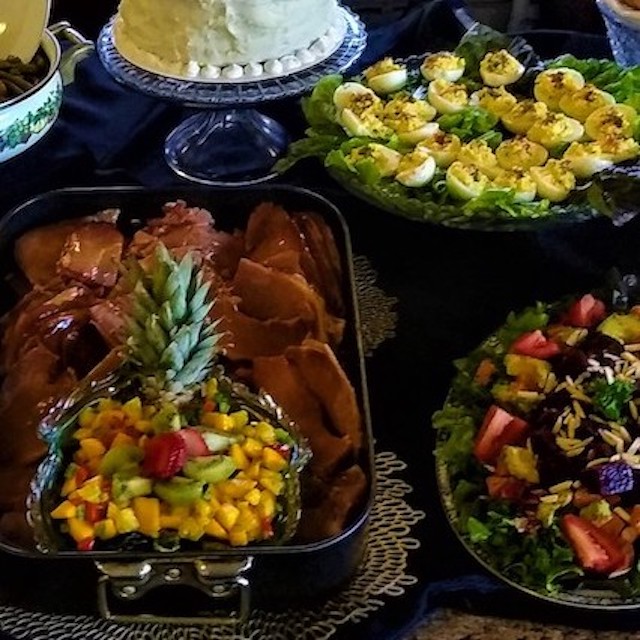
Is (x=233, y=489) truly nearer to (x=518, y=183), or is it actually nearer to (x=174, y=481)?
(x=174, y=481)

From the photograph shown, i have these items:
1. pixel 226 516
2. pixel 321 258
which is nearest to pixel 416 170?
pixel 321 258

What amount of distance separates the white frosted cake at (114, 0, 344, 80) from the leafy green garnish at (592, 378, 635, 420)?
1.62 ft

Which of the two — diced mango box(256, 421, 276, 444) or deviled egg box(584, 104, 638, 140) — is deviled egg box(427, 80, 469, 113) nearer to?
deviled egg box(584, 104, 638, 140)

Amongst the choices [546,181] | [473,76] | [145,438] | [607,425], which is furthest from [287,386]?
[473,76]

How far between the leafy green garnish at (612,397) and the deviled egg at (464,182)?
0.29m

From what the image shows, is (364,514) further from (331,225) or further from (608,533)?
(331,225)

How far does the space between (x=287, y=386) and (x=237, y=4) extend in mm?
413

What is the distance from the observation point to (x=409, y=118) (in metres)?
1.28

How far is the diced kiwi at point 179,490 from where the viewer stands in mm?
840

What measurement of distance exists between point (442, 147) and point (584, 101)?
0.17m

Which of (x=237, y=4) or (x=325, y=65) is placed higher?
(x=237, y=4)

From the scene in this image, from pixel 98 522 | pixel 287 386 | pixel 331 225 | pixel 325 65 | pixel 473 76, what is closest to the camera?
pixel 98 522

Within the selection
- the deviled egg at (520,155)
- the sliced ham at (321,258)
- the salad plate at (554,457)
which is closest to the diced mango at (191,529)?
the salad plate at (554,457)

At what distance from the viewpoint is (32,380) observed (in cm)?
101
